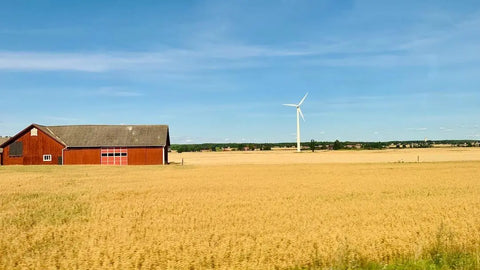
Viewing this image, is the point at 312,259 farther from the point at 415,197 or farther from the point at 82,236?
the point at 415,197

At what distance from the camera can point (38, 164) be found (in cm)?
6888

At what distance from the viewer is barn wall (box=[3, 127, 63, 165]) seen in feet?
225

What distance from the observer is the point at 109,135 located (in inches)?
2832

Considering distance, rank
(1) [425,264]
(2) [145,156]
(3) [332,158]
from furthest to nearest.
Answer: (3) [332,158] < (2) [145,156] < (1) [425,264]

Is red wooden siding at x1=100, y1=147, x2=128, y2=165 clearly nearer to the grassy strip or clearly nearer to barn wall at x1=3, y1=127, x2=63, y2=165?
barn wall at x1=3, y1=127, x2=63, y2=165

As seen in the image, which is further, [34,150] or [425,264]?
[34,150]

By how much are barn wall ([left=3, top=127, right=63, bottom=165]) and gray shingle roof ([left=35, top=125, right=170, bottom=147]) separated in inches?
48.1

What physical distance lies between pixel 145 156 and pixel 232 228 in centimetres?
5595

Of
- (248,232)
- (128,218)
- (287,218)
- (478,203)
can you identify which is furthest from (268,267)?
(478,203)

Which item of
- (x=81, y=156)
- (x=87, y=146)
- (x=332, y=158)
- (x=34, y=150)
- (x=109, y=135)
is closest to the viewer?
(x=34, y=150)

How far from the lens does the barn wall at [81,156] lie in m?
69.9

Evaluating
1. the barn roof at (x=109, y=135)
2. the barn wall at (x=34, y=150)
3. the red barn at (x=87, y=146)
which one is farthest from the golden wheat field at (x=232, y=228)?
the barn wall at (x=34, y=150)

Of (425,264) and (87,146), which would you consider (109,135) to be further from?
(425,264)

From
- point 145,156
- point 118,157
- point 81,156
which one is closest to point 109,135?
point 118,157
